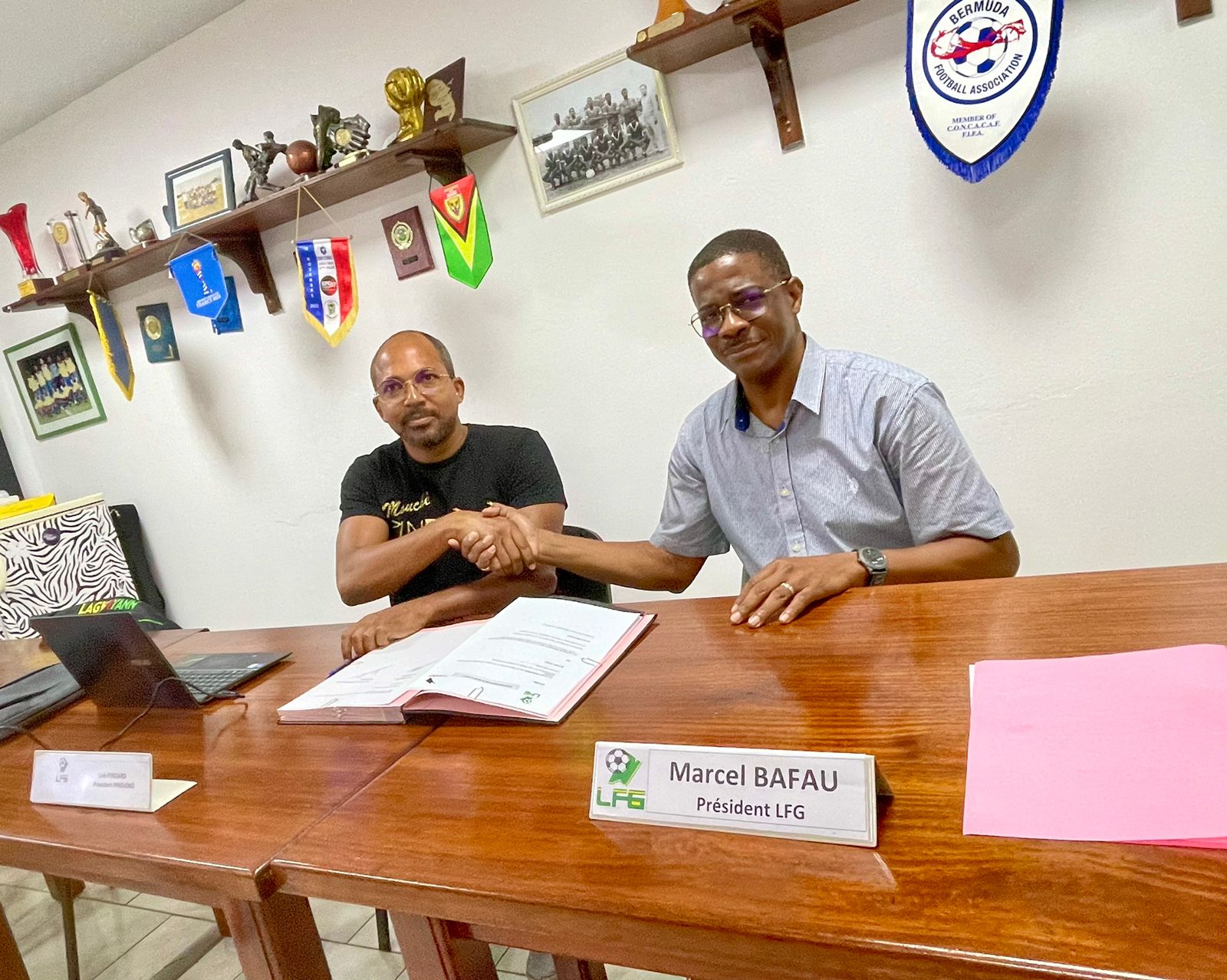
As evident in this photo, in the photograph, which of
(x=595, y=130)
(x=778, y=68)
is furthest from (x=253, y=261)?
(x=778, y=68)

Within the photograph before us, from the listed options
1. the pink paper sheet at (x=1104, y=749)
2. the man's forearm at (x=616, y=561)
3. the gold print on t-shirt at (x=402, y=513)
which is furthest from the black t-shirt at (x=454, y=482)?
the pink paper sheet at (x=1104, y=749)

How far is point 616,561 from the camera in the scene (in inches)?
57.9

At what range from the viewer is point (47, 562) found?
310 centimetres

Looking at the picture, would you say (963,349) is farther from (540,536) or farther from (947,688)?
(947,688)

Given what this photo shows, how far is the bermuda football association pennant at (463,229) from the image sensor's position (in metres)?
2.18

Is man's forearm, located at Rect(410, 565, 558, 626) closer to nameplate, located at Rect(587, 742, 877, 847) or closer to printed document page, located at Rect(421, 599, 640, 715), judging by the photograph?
printed document page, located at Rect(421, 599, 640, 715)

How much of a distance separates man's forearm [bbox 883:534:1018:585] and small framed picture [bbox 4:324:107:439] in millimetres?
3456

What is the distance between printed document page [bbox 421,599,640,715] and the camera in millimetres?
940

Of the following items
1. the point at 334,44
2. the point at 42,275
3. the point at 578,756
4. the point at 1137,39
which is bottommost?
the point at 578,756

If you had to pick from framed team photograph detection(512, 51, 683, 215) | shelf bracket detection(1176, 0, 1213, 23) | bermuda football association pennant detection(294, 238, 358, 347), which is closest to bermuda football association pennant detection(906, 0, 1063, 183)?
shelf bracket detection(1176, 0, 1213, 23)

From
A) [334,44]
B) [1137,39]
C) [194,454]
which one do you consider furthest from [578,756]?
[194,454]

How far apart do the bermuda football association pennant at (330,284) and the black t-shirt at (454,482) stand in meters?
0.67

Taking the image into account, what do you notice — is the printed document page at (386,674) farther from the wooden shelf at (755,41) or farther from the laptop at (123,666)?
the wooden shelf at (755,41)

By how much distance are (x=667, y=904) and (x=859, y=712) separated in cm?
29
